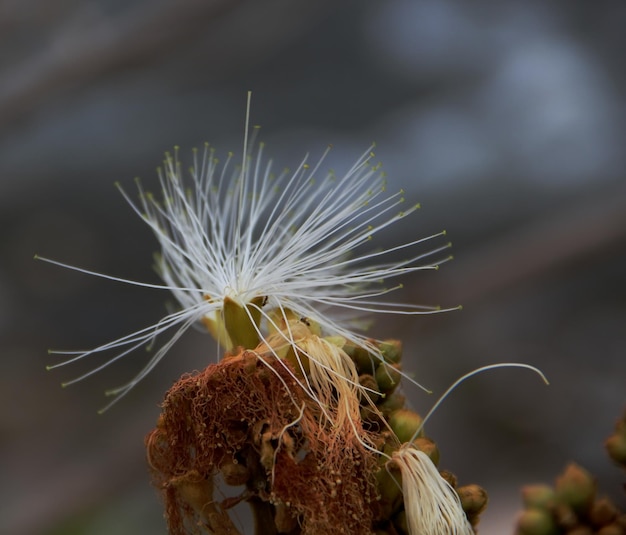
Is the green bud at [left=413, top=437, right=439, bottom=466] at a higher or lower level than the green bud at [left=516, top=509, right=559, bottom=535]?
higher

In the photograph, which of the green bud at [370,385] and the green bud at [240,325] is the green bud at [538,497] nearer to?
the green bud at [370,385]

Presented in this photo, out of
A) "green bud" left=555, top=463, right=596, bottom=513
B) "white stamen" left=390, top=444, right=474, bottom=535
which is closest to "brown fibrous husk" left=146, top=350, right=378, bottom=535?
"white stamen" left=390, top=444, right=474, bottom=535

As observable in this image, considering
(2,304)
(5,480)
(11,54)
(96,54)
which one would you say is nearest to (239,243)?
(96,54)

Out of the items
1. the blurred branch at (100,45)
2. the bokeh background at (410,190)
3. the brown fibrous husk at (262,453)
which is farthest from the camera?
the bokeh background at (410,190)

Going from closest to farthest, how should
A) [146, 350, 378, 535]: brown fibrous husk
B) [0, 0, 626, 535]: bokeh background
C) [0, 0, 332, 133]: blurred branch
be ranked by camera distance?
1. [146, 350, 378, 535]: brown fibrous husk
2. [0, 0, 332, 133]: blurred branch
3. [0, 0, 626, 535]: bokeh background

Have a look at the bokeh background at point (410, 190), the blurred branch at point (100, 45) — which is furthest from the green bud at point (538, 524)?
the blurred branch at point (100, 45)

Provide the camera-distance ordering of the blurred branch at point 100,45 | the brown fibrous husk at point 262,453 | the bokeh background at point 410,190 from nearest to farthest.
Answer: the brown fibrous husk at point 262,453
the blurred branch at point 100,45
the bokeh background at point 410,190

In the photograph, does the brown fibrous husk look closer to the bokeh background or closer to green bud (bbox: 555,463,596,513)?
green bud (bbox: 555,463,596,513)

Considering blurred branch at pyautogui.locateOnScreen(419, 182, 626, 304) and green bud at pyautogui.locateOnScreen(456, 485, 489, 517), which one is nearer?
green bud at pyautogui.locateOnScreen(456, 485, 489, 517)
